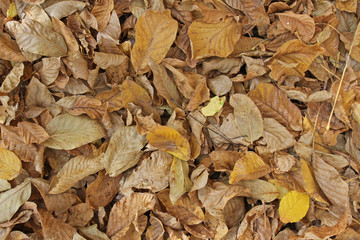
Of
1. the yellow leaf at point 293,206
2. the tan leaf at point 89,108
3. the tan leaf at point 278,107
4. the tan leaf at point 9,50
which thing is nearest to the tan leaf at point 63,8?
the tan leaf at point 9,50

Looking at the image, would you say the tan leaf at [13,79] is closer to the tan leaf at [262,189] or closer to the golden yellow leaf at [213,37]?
the golden yellow leaf at [213,37]

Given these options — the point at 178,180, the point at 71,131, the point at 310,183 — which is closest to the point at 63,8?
the point at 71,131

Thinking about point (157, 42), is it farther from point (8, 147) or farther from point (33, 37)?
point (8, 147)

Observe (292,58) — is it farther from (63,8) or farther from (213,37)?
(63,8)

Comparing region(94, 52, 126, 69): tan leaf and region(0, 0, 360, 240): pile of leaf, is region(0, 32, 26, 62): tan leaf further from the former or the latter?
region(94, 52, 126, 69): tan leaf

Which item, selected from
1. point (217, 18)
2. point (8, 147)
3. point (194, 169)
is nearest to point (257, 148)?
point (194, 169)

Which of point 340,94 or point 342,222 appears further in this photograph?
point 340,94
